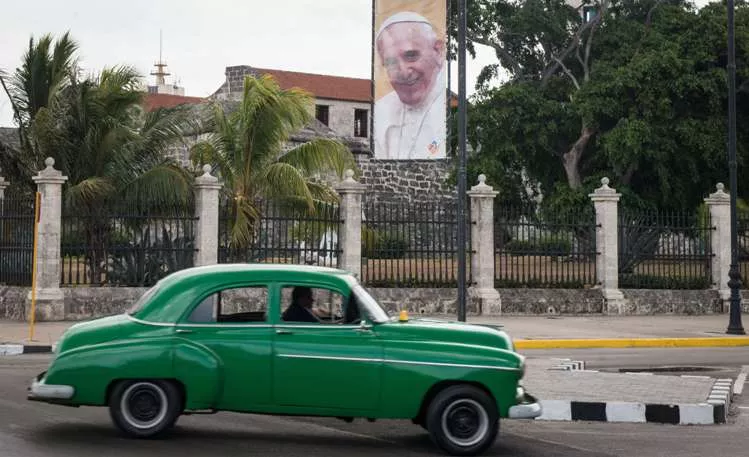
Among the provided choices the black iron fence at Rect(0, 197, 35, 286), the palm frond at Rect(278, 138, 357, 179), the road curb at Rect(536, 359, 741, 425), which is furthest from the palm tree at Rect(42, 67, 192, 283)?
the road curb at Rect(536, 359, 741, 425)

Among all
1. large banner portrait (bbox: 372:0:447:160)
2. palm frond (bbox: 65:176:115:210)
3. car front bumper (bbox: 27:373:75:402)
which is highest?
large banner portrait (bbox: 372:0:447:160)

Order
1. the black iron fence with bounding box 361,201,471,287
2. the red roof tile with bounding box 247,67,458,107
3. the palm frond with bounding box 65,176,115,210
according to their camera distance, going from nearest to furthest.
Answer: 1. the palm frond with bounding box 65,176,115,210
2. the black iron fence with bounding box 361,201,471,287
3. the red roof tile with bounding box 247,67,458,107

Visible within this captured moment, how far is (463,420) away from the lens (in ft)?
31.7

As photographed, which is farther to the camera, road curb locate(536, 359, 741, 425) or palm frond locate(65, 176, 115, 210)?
palm frond locate(65, 176, 115, 210)

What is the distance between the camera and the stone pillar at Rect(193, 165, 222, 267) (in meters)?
25.1

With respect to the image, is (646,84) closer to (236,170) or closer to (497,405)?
(236,170)

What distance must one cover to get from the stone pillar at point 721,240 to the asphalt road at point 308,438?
17.7 metres

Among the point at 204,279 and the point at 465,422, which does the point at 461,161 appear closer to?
the point at 204,279

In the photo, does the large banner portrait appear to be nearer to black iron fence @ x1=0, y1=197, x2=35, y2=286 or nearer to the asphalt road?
black iron fence @ x1=0, y1=197, x2=35, y2=286

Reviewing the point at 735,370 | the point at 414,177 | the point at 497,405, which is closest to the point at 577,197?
the point at 414,177

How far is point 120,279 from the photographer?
25.1m

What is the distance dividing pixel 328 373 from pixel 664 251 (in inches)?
804

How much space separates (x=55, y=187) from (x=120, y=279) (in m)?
2.34

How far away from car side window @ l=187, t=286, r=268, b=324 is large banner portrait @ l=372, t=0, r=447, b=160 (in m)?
34.7
